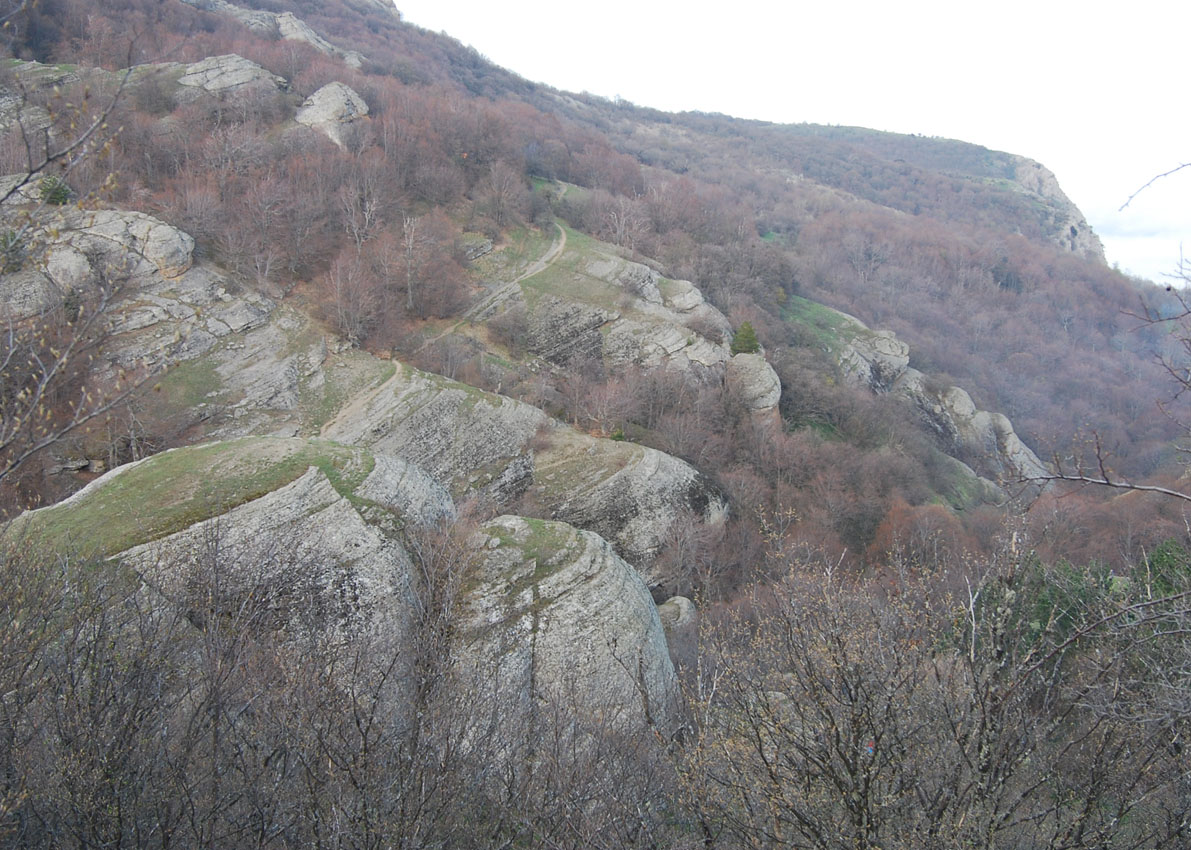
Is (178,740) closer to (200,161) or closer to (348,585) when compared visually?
(348,585)

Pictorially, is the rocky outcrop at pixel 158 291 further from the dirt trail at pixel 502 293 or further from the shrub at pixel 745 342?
the shrub at pixel 745 342

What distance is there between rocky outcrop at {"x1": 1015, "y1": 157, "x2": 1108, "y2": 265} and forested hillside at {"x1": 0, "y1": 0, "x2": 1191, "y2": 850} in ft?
231

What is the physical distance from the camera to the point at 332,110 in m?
50.0

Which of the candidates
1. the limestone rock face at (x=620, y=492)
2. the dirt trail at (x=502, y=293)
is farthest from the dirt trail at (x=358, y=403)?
the limestone rock face at (x=620, y=492)

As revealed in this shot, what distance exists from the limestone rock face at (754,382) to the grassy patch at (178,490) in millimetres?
27334

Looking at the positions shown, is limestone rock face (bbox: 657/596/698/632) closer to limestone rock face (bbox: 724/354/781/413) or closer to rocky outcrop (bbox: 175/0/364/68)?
limestone rock face (bbox: 724/354/781/413)

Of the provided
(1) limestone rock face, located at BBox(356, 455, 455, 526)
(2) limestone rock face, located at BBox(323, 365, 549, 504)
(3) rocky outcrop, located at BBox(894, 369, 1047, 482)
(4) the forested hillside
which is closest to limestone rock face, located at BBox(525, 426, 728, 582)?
(4) the forested hillside

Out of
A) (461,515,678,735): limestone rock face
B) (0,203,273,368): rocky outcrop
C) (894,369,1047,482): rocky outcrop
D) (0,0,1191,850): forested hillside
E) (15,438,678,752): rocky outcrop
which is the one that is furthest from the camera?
(894,369,1047,482): rocky outcrop

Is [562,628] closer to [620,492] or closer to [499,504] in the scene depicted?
[499,504]

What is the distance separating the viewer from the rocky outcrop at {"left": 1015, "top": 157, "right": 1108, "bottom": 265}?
13538cm

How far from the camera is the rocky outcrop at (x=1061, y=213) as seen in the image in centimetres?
13538

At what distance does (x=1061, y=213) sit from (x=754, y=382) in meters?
148

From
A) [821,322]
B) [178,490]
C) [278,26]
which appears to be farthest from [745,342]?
[278,26]

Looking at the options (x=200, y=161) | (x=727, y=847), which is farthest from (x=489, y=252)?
(x=727, y=847)
